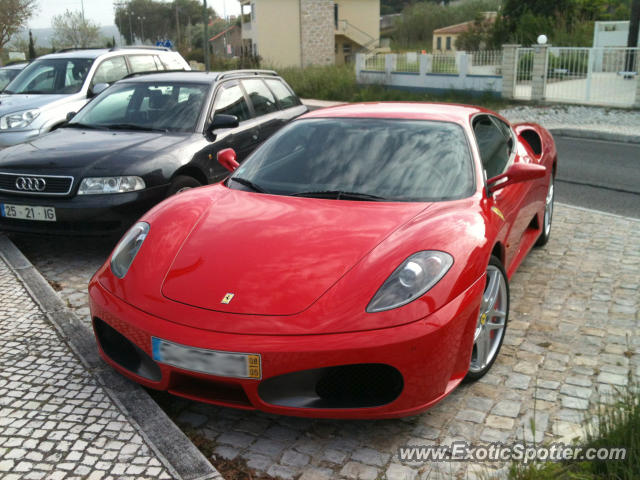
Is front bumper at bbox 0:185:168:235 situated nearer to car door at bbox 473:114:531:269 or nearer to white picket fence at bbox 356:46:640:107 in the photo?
car door at bbox 473:114:531:269

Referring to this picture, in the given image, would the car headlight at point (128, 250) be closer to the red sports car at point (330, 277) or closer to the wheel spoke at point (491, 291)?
the red sports car at point (330, 277)

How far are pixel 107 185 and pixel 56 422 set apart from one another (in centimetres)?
282

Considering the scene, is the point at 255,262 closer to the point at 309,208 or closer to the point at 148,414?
the point at 309,208

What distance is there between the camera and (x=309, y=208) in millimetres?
3697

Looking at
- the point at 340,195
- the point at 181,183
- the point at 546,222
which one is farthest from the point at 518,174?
the point at 181,183

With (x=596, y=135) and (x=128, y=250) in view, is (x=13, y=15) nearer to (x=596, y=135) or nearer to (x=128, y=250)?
(x=596, y=135)

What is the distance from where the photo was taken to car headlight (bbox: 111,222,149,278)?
11.5 ft

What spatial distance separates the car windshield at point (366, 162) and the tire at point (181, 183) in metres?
1.60

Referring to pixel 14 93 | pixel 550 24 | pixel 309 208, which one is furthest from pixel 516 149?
pixel 550 24

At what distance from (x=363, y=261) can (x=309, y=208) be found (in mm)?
668

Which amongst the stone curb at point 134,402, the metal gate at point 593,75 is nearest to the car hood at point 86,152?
the stone curb at point 134,402

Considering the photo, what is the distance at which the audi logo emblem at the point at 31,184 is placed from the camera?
5570 millimetres

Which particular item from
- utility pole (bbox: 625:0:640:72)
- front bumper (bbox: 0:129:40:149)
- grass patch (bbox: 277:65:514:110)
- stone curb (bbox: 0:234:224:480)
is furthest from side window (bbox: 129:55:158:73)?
utility pole (bbox: 625:0:640:72)

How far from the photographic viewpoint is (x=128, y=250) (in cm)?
365
